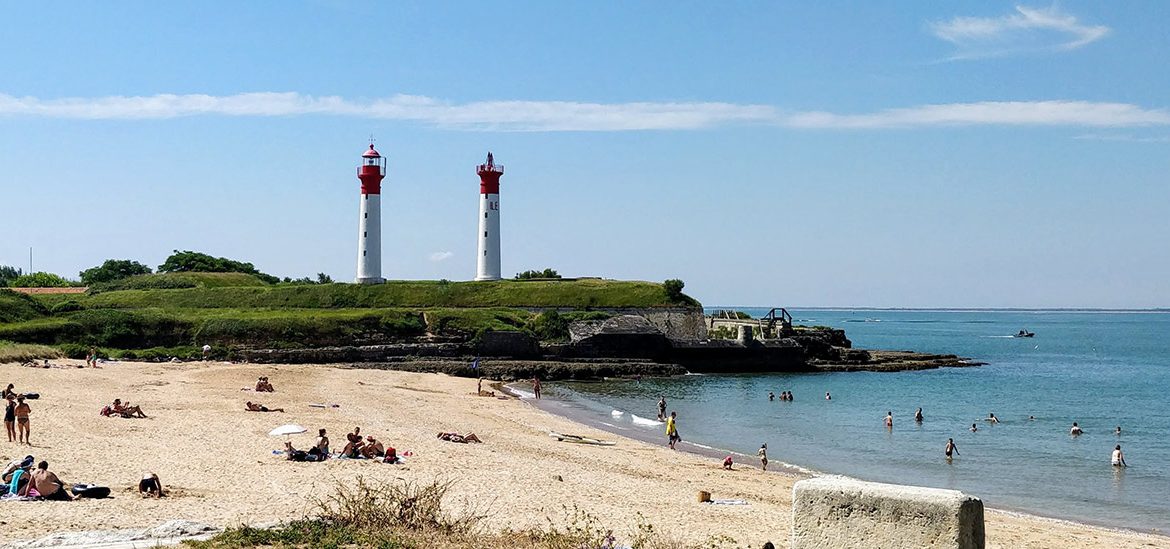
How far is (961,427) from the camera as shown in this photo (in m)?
37.5

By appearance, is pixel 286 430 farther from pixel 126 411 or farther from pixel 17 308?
pixel 17 308

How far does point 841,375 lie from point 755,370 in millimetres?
5301

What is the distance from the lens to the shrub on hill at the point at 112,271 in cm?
8238

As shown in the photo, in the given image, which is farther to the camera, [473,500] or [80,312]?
[80,312]

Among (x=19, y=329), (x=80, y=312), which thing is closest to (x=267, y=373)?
(x=19, y=329)

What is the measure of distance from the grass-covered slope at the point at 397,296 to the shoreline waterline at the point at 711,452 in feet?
65.2

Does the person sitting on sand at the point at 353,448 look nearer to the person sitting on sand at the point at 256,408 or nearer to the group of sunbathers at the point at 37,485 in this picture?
the group of sunbathers at the point at 37,485

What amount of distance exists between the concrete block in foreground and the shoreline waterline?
308 inches

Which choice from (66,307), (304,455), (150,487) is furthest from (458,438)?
(66,307)

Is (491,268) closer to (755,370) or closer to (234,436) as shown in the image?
(755,370)

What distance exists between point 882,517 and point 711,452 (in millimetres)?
21761

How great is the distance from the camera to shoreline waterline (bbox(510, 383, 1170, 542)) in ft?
65.8

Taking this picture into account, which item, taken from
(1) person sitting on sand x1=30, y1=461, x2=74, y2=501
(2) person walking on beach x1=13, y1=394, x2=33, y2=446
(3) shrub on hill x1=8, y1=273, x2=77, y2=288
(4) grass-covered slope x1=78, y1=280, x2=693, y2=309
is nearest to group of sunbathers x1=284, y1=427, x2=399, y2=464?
(2) person walking on beach x1=13, y1=394, x2=33, y2=446

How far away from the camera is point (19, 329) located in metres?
49.6
